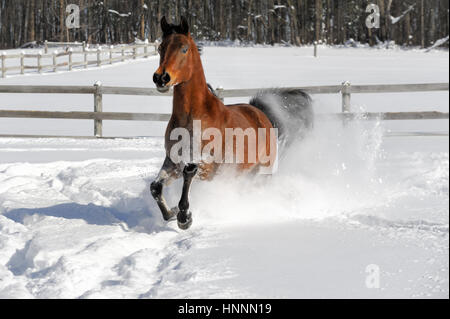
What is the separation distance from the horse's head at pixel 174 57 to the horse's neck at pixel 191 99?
0.07m

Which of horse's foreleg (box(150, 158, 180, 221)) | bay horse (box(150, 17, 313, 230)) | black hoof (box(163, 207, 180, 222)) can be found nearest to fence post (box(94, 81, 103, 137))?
bay horse (box(150, 17, 313, 230))

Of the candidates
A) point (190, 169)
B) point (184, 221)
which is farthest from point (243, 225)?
point (190, 169)

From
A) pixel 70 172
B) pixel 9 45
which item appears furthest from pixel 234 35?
pixel 70 172

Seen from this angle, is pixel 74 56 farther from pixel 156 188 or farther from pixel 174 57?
pixel 174 57

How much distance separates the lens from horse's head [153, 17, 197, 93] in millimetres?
4379

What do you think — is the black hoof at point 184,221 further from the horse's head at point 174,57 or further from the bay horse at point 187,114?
the horse's head at point 174,57

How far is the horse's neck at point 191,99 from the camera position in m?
4.68

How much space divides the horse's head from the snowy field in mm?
1172

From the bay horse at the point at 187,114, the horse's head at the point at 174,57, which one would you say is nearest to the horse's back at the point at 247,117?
the bay horse at the point at 187,114


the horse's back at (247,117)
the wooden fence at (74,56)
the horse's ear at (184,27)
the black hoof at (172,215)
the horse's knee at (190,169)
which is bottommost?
the black hoof at (172,215)

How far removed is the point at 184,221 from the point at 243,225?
471 mm
